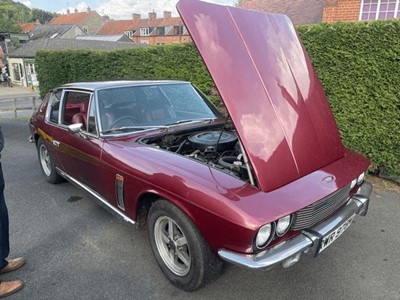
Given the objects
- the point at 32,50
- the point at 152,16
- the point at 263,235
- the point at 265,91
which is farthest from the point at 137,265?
the point at 152,16

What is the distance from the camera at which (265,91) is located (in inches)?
102

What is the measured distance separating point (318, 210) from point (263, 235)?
554 mm

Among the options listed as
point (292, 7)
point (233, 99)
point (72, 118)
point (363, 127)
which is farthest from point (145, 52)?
point (292, 7)

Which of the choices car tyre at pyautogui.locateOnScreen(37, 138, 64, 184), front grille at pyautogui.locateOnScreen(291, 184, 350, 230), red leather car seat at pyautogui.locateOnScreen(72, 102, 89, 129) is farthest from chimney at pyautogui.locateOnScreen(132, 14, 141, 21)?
front grille at pyautogui.locateOnScreen(291, 184, 350, 230)

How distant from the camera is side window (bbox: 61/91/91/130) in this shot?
365 cm

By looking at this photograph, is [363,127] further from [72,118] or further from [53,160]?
[53,160]

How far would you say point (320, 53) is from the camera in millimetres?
5199

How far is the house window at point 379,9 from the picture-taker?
10.2m

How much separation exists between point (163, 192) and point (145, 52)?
675 cm

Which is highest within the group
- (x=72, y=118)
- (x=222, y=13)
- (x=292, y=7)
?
(x=292, y=7)

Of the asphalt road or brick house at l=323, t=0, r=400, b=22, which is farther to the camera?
brick house at l=323, t=0, r=400, b=22

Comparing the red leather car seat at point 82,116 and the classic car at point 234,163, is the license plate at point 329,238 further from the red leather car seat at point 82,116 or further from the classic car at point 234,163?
the red leather car seat at point 82,116

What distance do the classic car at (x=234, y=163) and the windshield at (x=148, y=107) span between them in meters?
0.02

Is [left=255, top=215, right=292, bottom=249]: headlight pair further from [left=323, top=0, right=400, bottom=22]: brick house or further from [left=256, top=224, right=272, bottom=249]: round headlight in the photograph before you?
[left=323, top=0, right=400, bottom=22]: brick house
